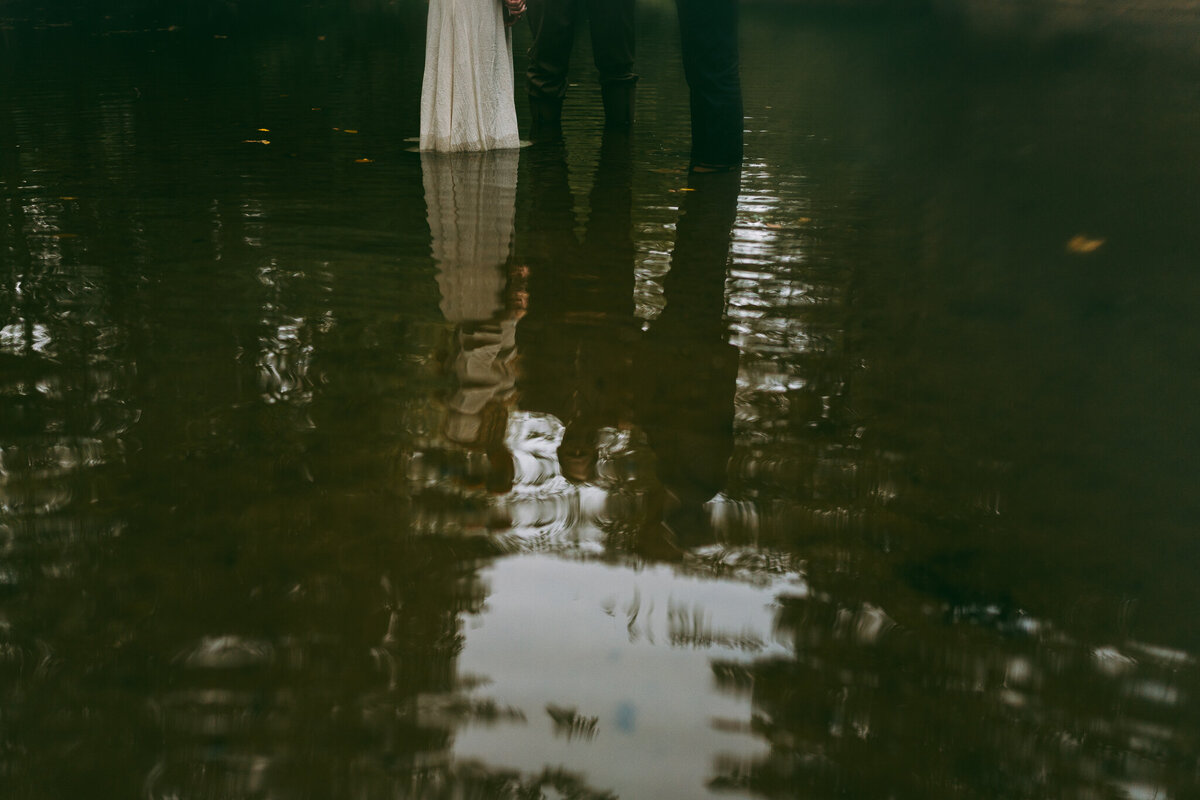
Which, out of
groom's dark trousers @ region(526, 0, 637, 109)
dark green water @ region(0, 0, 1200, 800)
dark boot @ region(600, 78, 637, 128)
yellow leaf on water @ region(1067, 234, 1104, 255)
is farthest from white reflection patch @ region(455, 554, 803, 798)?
dark boot @ region(600, 78, 637, 128)

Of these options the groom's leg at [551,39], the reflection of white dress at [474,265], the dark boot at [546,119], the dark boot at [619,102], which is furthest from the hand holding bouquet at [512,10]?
the dark boot at [619,102]

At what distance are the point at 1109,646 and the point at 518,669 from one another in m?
1.06

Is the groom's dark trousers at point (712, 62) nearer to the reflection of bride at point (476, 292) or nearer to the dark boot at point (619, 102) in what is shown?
the reflection of bride at point (476, 292)

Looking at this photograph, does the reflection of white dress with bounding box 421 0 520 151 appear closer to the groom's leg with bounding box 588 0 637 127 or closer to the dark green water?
the groom's leg with bounding box 588 0 637 127

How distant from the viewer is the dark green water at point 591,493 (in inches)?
65.4

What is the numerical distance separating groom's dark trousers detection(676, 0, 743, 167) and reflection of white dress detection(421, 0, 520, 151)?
45.2 inches

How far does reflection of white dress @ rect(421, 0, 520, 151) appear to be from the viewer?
602cm

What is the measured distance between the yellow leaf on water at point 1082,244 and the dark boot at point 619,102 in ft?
11.3

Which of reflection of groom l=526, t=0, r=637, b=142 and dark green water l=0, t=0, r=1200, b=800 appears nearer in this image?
dark green water l=0, t=0, r=1200, b=800

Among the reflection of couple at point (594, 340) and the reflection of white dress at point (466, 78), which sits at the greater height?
the reflection of white dress at point (466, 78)

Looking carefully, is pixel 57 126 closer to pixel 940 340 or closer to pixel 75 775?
pixel 940 340

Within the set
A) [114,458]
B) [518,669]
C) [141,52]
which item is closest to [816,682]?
[518,669]

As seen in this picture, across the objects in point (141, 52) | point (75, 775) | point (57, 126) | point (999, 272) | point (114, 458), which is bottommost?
point (75, 775)

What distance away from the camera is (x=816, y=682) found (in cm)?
181
